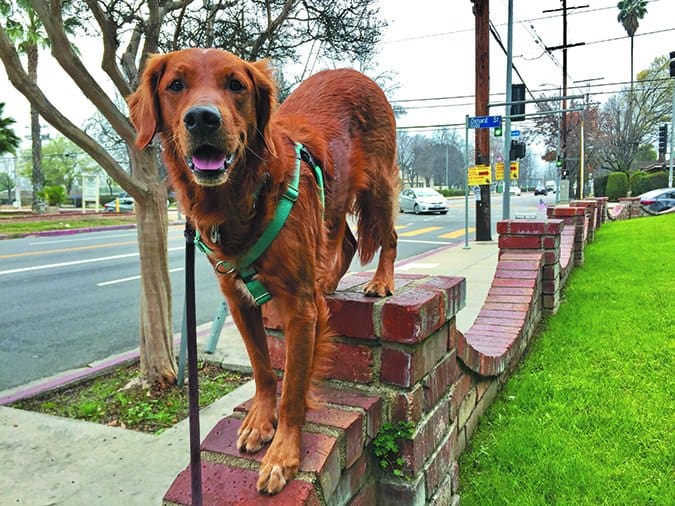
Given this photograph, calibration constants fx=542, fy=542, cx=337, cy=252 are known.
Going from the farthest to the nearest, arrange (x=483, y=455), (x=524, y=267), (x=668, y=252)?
(x=668, y=252), (x=524, y=267), (x=483, y=455)

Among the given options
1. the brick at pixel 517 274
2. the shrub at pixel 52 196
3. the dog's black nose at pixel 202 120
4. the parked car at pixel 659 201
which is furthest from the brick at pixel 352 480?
the shrub at pixel 52 196

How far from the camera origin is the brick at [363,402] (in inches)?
76.2

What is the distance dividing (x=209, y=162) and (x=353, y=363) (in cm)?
99

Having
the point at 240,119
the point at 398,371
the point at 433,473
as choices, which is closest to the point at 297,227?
the point at 240,119

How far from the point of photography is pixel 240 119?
5.28 ft

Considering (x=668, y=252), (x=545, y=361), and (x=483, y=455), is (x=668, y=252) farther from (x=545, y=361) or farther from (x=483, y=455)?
(x=483, y=455)

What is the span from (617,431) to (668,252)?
5847 millimetres

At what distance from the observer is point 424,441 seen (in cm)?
212

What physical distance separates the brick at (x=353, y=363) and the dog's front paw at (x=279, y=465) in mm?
457

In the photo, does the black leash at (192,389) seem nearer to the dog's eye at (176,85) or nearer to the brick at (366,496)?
the dog's eye at (176,85)

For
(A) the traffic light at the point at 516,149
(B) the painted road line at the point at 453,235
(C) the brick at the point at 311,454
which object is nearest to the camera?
(C) the brick at the point at 311,454

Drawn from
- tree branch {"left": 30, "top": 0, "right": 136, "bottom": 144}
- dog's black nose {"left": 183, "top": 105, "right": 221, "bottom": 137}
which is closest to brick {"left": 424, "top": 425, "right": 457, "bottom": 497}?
dog's black nose {"left": 183, "top": 105, "right": 221, "bottom": 137}

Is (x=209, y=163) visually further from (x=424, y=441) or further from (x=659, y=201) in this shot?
(x=659, y=201)

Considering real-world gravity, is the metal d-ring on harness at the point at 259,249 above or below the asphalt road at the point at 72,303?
above
